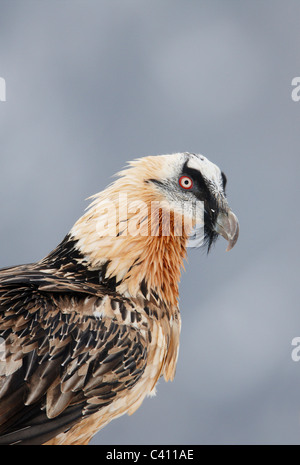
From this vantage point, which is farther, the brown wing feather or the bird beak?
the bird beak

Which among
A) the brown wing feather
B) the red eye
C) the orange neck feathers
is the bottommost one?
Result: the brown wing feather

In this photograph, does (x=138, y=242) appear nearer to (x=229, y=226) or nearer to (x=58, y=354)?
(x=229, y=226)

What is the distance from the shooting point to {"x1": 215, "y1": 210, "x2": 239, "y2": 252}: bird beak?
153 cm

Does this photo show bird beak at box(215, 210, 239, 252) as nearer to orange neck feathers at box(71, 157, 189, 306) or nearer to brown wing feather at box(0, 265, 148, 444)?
orange neck feathers at box(71, 157, 189, 306)

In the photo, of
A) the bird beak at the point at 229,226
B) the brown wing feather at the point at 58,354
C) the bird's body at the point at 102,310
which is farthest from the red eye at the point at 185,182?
the brown wing feather at the point at 58,354

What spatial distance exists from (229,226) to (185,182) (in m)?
0.17

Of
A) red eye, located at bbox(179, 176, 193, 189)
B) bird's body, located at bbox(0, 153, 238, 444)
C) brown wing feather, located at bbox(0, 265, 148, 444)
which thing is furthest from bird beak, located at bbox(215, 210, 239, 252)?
brown wing feather, located at bbox(0, 265, 148, 444)

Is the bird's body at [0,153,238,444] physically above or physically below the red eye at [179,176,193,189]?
below

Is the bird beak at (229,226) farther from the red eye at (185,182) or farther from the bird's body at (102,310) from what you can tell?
the red eye at (185,182)

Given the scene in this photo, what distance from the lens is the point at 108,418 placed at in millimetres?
1396

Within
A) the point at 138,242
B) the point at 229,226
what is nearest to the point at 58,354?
the point at 138,242

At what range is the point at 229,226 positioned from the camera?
1533mm
